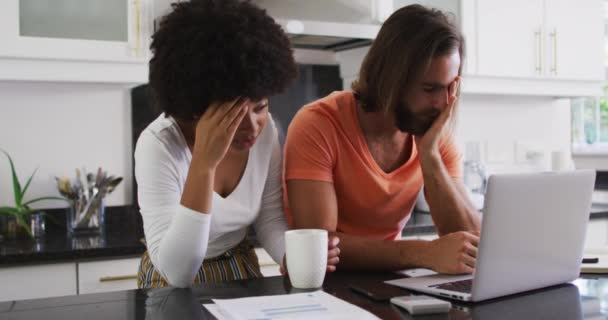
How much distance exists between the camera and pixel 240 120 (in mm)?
1269

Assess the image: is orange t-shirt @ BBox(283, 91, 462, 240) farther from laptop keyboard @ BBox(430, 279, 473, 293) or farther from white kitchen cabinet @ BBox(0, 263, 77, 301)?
white kitchen cabinet @ BBox(0, 263, 77, 301)

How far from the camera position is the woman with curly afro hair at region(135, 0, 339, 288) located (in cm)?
124

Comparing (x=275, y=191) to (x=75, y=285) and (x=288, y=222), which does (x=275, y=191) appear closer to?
(x=288, y=222)

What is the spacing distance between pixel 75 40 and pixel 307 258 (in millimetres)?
1379

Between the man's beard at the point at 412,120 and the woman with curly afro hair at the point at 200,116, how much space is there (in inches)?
14.5

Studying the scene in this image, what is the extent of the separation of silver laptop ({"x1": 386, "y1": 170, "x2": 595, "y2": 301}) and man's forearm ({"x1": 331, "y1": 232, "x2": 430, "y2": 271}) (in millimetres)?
84

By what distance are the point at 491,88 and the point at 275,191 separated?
186 cm

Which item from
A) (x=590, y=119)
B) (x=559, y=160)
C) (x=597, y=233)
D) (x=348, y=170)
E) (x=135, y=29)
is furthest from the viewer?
(x=590, y=119)

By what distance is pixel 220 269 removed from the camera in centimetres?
147

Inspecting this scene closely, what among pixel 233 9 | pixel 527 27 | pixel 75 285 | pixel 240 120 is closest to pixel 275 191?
pixel 240 120

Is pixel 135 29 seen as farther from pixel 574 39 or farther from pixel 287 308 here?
pixel 574 39

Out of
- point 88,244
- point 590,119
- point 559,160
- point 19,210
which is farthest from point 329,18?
point 590,119

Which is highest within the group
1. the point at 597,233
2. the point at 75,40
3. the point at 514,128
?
the point at 75,40

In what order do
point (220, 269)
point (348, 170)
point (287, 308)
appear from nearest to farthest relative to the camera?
point (287, 308), point (220, 269), point (348, 170)
